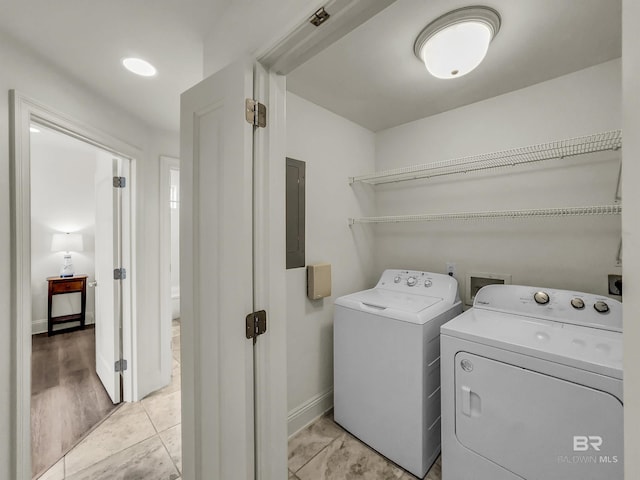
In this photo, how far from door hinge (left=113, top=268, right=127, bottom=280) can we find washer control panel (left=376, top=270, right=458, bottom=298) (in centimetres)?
207

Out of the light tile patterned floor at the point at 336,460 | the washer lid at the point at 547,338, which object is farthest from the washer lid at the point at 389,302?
the light tile patterned floor at the point at 336,460

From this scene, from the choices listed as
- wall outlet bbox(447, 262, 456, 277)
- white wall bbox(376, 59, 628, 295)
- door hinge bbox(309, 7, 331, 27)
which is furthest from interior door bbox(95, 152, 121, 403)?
wall outlet bbox(447, 262, 456, 277)

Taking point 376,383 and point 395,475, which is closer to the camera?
point 395,475

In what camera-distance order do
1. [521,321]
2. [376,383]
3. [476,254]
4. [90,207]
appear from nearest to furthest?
[521,321]
[376,383]
[476,254]
[90,207]

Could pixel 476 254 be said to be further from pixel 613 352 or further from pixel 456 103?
pixel 456 103

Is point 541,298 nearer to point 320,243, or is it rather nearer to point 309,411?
point 320,243

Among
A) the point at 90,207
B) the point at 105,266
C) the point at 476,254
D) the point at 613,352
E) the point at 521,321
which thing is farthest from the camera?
the point at 90,207

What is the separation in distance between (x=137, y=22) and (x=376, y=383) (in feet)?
7.48

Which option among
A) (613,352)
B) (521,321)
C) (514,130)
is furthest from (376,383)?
(514,130)

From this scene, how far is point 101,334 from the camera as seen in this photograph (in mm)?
2451

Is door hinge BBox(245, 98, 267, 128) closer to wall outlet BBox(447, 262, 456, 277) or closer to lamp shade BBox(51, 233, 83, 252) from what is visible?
wall outlet BBox(447, 262, 456, 277)

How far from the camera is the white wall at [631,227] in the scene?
0.30 m

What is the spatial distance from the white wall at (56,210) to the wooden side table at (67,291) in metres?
0.10

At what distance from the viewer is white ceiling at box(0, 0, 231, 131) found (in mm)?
1139
